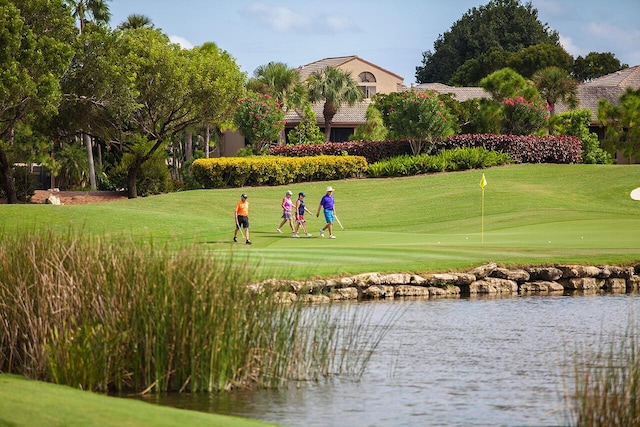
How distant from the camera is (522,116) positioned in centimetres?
5594

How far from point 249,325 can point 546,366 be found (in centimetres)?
512

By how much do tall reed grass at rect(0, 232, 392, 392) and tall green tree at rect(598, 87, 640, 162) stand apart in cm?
5616

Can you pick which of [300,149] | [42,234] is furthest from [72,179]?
[42,234]

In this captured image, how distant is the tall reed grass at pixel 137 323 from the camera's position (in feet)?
42.1

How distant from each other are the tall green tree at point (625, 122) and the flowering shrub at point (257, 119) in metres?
21.2

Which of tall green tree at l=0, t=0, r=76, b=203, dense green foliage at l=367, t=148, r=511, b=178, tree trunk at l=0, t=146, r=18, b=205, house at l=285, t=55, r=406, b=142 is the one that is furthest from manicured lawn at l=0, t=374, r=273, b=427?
house at l=285, t=55, r=406, b=142

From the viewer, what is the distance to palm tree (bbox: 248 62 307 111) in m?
75.6

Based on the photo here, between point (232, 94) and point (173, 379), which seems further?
point (232, 94)

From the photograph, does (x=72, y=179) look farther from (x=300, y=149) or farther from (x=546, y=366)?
(x=546, y=366)

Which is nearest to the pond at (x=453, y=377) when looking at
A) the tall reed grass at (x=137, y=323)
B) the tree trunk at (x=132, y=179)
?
the tall reed grass at (x=137, y=323)

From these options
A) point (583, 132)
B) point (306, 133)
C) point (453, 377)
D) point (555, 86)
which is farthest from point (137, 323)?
point (555, 86)

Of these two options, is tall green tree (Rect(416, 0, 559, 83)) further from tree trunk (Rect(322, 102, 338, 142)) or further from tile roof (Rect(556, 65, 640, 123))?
tree trunk (Rect(322, 102, 338, 142))

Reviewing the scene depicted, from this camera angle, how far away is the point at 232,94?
169 ft

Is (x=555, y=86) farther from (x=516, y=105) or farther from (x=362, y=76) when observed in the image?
(x=362, y=76)
